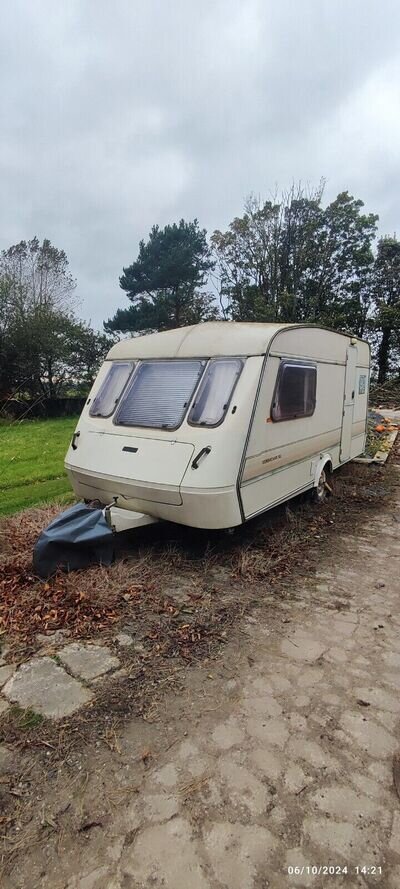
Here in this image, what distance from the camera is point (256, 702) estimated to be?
2.46m

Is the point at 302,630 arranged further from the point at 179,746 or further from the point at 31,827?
the point at 31,827

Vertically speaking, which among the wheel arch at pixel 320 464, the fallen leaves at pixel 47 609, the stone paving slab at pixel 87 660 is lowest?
the stone paving slab at pixel 87 660

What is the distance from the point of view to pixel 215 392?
13.5 ft

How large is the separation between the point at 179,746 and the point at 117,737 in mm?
303

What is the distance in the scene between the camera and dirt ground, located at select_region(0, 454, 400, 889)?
165 cm

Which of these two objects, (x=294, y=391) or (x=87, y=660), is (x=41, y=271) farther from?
(x=87, y=660)

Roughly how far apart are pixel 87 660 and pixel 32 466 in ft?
20.5

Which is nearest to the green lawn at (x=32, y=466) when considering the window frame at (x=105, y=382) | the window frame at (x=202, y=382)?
the window frame at (x=105, y=382)

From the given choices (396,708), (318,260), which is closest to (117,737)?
(396,708)

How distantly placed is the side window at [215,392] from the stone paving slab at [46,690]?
2.16 metres

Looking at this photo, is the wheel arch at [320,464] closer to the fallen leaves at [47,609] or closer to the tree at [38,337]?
the fallen leaves at [47,609]

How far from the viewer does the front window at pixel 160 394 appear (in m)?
4.23

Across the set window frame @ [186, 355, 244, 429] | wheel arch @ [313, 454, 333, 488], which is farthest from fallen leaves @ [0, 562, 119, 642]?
wheel arch @ [313, 454, 333, 488]

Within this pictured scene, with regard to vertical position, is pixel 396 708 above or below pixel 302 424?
below
